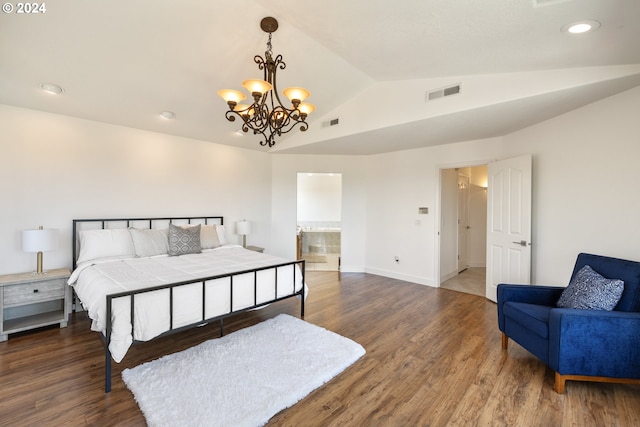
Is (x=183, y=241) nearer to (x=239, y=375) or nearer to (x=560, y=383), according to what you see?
(x=239, y=375)

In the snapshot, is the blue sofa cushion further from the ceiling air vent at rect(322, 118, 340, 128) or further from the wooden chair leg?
the ceiling air vent at rect(322, 118, 340, 128)

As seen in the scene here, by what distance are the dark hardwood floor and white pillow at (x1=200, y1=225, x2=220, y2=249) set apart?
1349 mm

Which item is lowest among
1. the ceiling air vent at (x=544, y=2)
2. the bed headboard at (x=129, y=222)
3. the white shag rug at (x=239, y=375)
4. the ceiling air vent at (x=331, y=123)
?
the white shag rug at (x=239, y=375)

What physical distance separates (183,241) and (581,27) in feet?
15.1

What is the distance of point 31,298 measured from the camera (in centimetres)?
299

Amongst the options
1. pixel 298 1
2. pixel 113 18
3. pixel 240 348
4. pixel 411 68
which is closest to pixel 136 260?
pixel 240 348

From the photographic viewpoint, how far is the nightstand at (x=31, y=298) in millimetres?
2859

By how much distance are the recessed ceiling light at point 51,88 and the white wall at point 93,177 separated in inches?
25.1

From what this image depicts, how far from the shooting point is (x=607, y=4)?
178 centimetres

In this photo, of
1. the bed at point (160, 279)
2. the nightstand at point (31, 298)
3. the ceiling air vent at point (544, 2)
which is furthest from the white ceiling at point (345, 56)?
the nightstand at point (31, 298)

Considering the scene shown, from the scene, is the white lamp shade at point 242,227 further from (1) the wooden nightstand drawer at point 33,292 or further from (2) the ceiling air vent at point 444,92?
(2) the ceiling air vent at point 444,92

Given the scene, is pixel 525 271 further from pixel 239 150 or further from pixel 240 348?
pixel 239 150

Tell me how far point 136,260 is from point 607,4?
16.0ft

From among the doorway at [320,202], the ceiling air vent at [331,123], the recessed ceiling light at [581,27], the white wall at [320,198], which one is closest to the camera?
the recessed ceiling light at [581,27]
